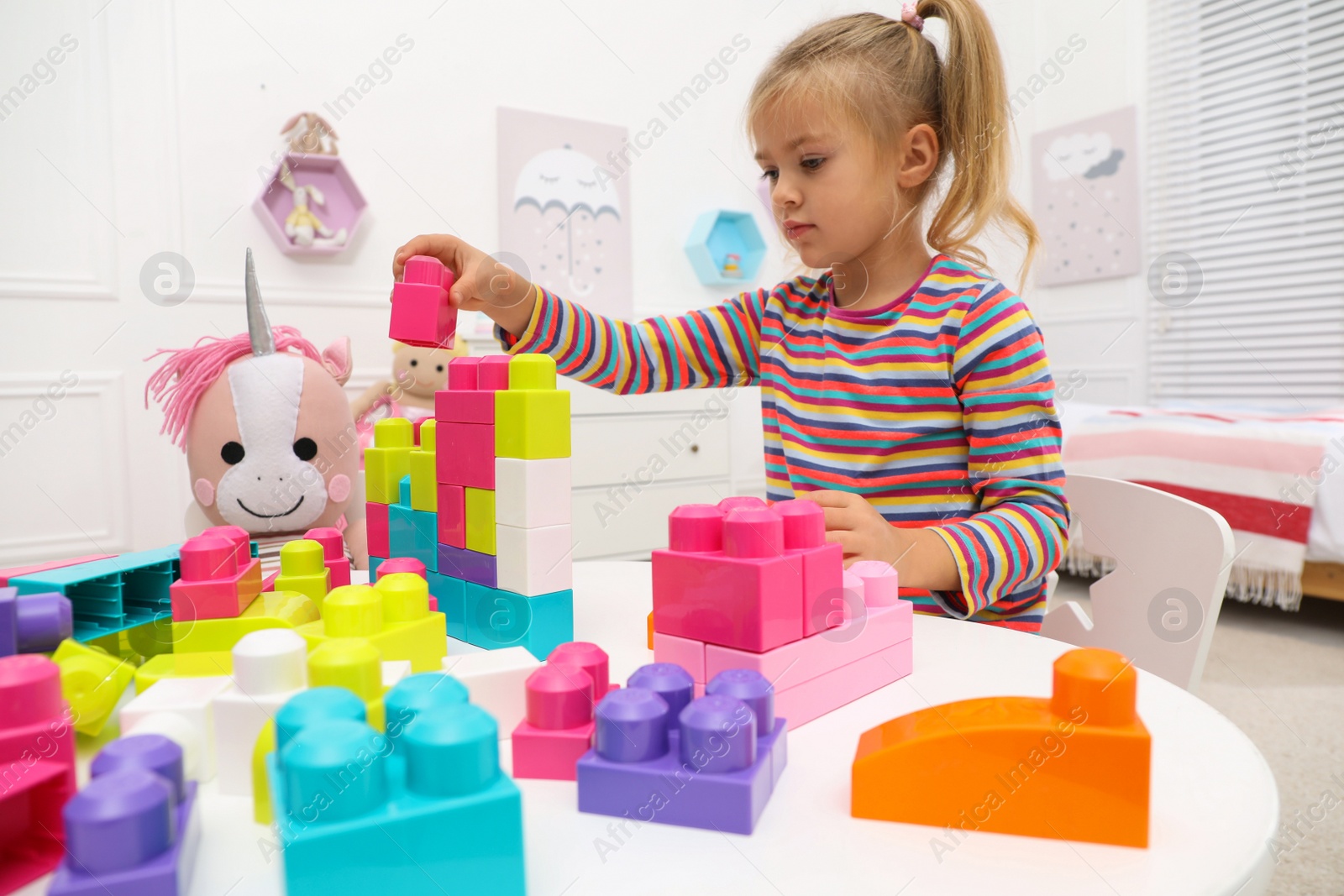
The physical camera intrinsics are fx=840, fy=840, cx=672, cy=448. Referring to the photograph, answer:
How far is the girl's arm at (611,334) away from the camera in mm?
757

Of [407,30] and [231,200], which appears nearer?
[231,200]

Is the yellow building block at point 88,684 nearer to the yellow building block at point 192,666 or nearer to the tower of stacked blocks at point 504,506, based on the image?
the yellow building block at point 192,666

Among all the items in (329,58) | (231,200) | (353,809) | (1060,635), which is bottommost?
(1060,635)

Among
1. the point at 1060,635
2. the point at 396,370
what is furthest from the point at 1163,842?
the point at 396,370

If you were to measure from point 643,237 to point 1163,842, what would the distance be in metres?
2.37

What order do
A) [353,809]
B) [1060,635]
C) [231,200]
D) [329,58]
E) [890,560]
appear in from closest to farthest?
[353,809] < [890,560] < [1060,635] < [231,200] < [329,58]

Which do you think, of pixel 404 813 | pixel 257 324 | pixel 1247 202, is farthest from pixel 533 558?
pixel 1247 202

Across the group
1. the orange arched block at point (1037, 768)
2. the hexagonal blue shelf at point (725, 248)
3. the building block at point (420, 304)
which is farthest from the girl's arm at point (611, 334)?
the hexagonal blue shelf at point (725, 248)

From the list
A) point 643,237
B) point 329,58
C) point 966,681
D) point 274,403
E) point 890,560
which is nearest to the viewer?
point 966,681

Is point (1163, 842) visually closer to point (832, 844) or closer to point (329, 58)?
point (832, 844)

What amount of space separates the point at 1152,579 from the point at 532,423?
53 centimetres

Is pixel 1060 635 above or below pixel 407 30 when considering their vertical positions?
below

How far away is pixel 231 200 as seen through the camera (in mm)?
1882

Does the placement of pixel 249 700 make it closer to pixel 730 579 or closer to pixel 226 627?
pixel 226 627
